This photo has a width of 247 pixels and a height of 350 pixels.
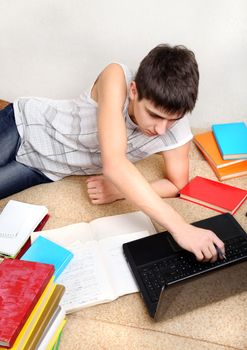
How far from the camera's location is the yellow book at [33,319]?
69 centimetres

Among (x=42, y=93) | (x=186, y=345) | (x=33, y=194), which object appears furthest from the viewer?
(x=42, y=93)

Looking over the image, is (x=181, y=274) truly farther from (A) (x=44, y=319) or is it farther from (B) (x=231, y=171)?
(B) (x=231, y=171)

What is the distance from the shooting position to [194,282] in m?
0.93

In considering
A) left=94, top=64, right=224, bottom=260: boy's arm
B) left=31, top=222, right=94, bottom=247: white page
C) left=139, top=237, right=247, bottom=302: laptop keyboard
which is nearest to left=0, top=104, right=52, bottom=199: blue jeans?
left=31, top=222, right=94, bottom=247: white page

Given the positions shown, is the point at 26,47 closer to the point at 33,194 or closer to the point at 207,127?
the point at 33,194

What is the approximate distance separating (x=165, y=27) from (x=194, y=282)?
1.17 metres

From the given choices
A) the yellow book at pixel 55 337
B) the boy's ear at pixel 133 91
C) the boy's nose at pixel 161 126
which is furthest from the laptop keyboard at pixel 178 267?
the boy's ear at pixel 133 91

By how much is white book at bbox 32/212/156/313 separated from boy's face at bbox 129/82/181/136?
0.30 metres

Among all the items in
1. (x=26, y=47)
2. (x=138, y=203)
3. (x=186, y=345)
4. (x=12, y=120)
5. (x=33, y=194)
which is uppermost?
(x=26, y=47)

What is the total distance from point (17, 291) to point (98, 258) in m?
0.37

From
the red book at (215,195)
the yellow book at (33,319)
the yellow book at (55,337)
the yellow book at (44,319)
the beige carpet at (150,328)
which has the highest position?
the yellow book at (33,319)

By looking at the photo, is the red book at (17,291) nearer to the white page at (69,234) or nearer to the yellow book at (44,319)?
the yellow book at (44,319)

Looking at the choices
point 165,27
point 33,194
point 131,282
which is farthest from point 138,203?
point 165,27

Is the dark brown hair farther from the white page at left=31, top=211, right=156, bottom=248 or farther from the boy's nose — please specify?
the white page at left=31, top=211, right=156, bottom=248
